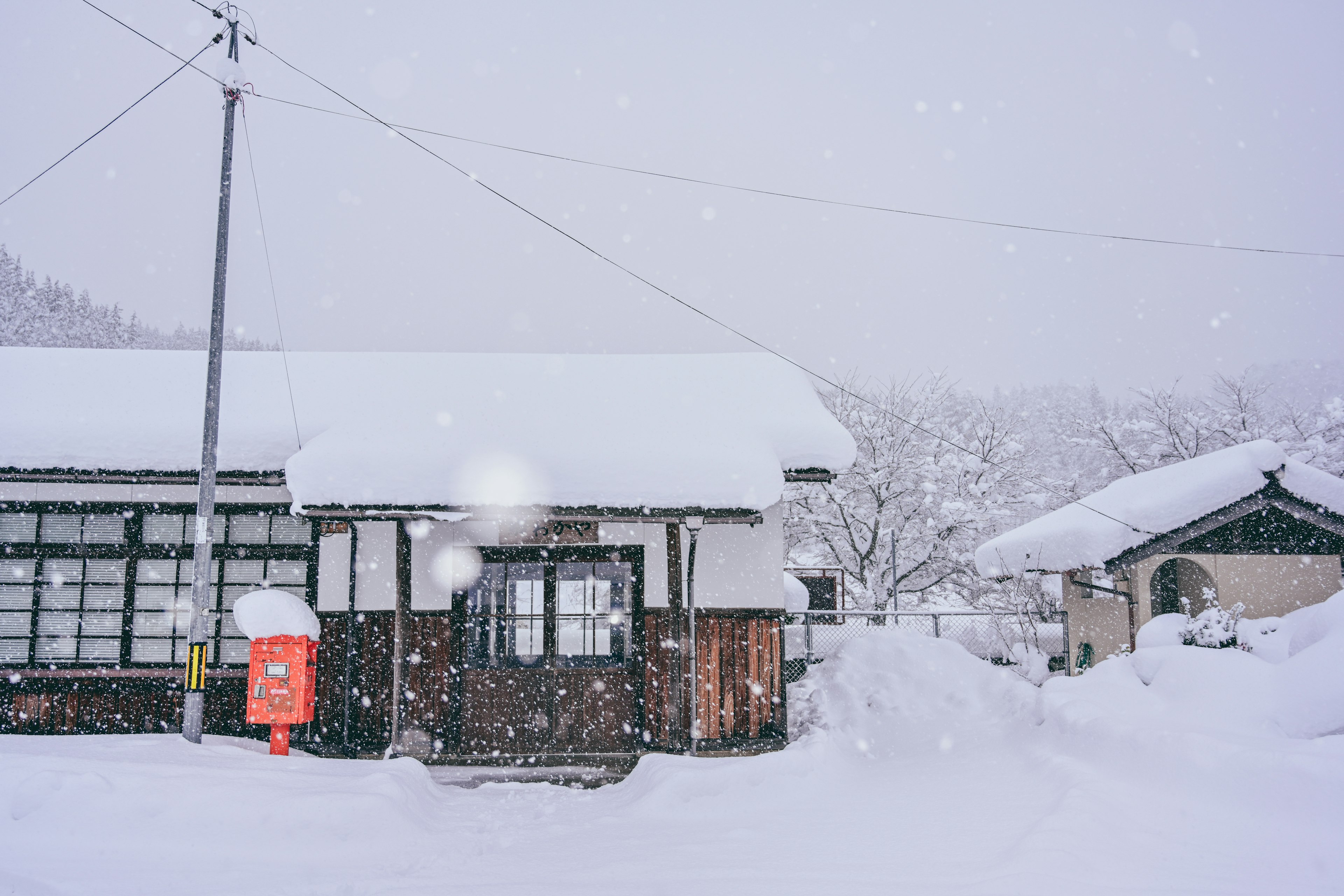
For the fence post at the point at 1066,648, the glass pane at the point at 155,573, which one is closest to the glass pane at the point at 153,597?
the glass pane at the point at 155,573

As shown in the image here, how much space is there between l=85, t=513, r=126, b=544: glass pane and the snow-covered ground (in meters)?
2.58

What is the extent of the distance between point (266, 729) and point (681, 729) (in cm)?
456

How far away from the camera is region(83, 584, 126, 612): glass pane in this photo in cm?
899

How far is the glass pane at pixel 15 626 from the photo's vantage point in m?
8.89

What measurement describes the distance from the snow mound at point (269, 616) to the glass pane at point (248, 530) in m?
1.49

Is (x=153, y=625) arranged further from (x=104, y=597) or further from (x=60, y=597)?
(x=60, y=597)

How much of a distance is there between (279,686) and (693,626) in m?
3.98

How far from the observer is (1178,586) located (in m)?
15.5

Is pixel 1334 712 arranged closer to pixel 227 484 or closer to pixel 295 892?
pixel 295 892

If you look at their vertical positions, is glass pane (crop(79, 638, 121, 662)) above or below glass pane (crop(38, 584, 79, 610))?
below

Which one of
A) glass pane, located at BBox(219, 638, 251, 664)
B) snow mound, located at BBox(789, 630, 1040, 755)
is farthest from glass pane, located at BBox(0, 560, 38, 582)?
snow mound, located at BBox(789, 630, 1040, 755)

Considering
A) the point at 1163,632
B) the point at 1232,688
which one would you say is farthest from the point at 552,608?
the point at 1163,632

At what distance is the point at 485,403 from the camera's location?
9.68 m

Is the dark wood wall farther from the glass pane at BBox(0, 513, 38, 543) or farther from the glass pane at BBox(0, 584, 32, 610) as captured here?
the glass pane at BBox(0, 513, 38, 543)
